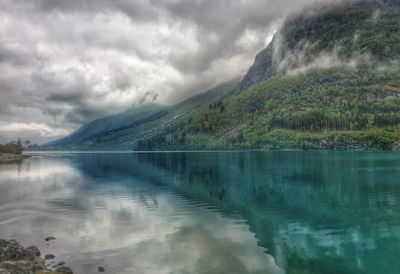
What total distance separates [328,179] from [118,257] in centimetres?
8918

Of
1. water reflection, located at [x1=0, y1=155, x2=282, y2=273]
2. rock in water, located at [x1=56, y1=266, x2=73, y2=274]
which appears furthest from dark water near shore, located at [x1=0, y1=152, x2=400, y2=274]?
rock in water, located at [x1=56, y1=266, x2=73, y2=274]

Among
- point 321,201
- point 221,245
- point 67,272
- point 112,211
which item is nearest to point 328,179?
point 321,201

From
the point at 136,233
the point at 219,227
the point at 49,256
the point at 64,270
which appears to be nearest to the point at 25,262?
the point at 64,270

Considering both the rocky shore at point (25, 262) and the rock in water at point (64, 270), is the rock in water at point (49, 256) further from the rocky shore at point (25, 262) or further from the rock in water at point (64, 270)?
the rock in water at point (64, 270)

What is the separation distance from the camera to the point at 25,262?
37344 millimetres

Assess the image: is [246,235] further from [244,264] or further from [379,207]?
[379,207]

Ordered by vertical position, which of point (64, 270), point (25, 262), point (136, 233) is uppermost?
point (25, 262)

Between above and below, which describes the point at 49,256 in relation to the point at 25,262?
below

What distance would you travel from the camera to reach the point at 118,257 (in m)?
44.6

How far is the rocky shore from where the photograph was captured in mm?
35594

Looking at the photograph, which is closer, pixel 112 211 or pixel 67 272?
pixel 67 272

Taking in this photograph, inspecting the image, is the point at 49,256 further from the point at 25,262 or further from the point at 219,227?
the point at 219,227

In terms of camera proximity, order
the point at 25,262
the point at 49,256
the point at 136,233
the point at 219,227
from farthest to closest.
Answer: the point at 219,227, the point at 136,233, the point at 49,256, the point at 25,262

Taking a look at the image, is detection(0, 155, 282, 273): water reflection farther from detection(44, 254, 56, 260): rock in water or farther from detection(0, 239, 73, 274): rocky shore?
detection(0, 239, 73, 274): rocky shore
